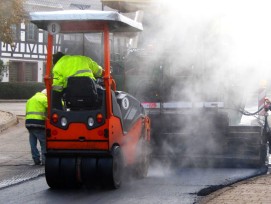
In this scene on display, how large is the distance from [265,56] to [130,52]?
94.7 inches

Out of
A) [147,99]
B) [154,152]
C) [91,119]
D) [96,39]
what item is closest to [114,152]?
[91,119]

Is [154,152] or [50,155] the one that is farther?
[154,152]

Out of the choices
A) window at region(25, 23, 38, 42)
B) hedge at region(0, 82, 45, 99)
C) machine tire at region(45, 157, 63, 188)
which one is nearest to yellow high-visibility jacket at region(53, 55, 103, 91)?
machine tire at region(45, 157, 63, 188)

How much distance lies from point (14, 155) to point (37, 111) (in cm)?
191

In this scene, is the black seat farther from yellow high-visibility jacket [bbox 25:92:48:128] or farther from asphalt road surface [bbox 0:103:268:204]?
yellow high-visibility jacket [bbox 25:92:48:128]

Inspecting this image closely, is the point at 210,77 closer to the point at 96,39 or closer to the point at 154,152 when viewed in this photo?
the point at 154,152

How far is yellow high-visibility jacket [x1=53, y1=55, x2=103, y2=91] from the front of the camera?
8.03 metres

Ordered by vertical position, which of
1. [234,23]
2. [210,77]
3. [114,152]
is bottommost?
[114,152]

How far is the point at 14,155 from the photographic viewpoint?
12523mm

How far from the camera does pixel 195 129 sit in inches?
419

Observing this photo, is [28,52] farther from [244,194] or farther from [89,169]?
[244,194]

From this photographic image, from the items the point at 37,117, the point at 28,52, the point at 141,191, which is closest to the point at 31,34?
the point at 28,52

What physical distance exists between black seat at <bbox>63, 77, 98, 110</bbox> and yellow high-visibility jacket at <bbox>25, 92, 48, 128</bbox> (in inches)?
120

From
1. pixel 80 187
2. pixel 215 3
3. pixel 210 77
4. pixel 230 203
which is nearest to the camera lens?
pixel 230 203
